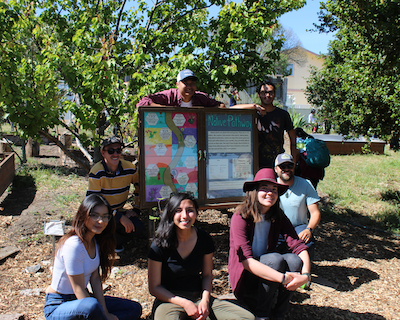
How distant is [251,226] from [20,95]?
2999 millimetres

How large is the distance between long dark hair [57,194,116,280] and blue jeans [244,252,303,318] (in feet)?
3.67

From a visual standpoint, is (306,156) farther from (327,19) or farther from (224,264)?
(327,19)

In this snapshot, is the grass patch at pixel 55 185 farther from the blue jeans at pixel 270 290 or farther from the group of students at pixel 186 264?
the blue jeans at pixel 270 290

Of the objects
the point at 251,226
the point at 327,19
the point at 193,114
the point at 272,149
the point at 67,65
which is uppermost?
the point at 327,19

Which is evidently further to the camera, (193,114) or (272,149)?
(272,149)

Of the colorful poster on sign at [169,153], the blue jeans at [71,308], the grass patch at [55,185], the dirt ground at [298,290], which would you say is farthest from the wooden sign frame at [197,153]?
the grass patch at [55,185]

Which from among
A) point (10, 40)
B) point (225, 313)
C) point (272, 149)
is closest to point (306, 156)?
point (272, 149)

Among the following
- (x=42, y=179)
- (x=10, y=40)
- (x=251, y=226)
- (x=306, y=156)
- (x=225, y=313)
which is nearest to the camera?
(x=225, y=313)

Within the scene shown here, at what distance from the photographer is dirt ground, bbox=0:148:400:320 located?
3.28m

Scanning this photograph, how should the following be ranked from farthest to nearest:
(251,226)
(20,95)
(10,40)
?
(10,40) < (20,95) < (251,226)

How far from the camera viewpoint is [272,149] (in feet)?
14.8

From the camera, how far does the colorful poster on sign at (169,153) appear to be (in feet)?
13.2

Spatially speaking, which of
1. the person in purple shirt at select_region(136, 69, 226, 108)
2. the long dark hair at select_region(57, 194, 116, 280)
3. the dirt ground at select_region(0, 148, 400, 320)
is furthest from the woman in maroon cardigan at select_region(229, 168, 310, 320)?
the person in purple shirt at select_region(136, 69, 226, 108)

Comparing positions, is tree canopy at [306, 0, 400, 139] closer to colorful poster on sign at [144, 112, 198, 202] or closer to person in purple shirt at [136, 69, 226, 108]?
person in purple shirt at [136, 69, 226, 108]
